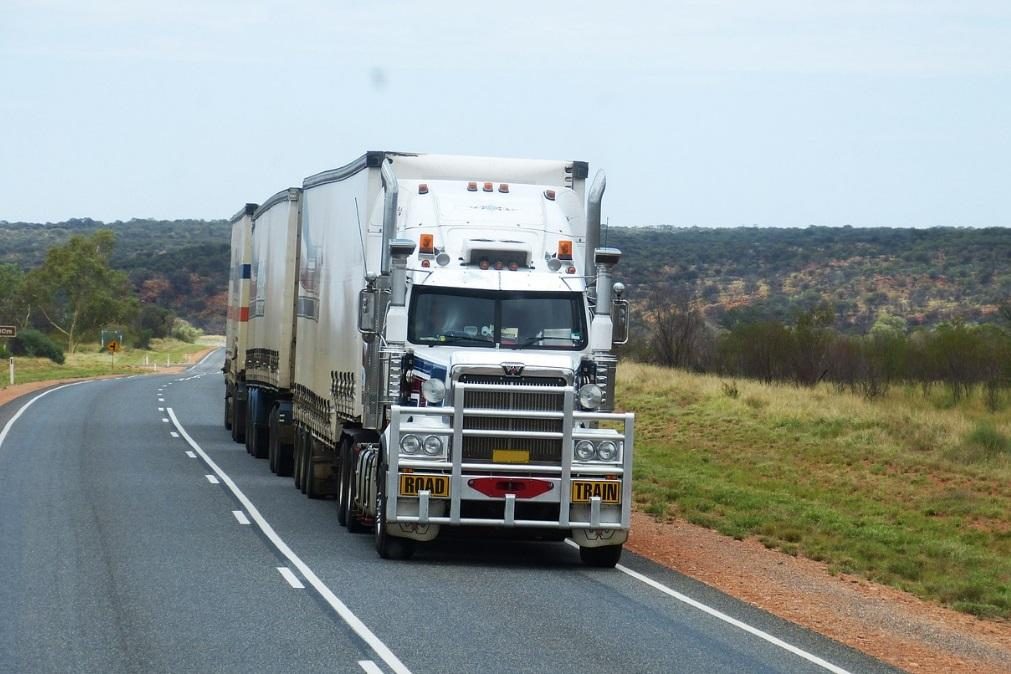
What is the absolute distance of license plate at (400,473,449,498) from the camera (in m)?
14.8

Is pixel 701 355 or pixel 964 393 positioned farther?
pixel 701 355

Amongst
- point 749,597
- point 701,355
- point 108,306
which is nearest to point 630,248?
point 108,306

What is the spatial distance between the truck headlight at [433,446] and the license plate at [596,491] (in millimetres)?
1335

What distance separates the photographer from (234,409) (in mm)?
33562

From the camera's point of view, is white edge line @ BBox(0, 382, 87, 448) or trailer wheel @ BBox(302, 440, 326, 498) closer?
trailer wheel @ BBox(302, 440, 326, 498)

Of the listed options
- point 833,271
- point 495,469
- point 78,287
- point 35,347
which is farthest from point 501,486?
point 78,287

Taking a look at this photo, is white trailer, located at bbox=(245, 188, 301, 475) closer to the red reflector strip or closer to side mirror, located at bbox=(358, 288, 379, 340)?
side mirror, located at bbox=(358, 288, 379, 340)

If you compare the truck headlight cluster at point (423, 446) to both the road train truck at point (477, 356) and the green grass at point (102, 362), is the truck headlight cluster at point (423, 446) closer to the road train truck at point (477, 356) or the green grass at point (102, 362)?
the road train truck at point (477, 356)

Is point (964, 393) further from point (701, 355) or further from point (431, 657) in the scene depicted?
point (431, 657)

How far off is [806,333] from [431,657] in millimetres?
43013

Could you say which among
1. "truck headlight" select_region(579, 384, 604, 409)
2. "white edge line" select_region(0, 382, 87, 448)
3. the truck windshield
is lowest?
"white edge line" select_region(0, 382, 87, 448)

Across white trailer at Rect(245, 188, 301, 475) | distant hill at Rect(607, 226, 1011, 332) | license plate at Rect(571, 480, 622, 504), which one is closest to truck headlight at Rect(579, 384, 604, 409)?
license plate at Rect(571, 480, 622, 504)

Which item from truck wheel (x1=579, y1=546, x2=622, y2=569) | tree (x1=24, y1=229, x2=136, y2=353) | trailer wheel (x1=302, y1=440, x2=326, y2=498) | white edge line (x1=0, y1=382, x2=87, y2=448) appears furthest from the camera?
tree (x1=24, y1=229, x2=136, y2=353)

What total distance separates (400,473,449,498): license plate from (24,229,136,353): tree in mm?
104188
